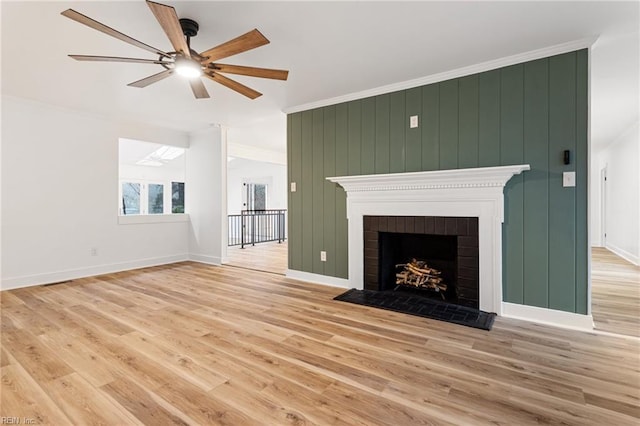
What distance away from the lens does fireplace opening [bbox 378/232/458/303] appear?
11.8ft

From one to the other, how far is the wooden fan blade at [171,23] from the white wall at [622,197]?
7137mm

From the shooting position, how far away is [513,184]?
3.00 m

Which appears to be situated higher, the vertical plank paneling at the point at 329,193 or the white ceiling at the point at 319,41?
the white ceiling at the point at 319,41

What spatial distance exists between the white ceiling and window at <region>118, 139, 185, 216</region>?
5780 millimetres

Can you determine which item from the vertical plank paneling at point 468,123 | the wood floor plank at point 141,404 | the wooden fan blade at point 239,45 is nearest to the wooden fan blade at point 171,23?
the wooden fan blade at point 239,45

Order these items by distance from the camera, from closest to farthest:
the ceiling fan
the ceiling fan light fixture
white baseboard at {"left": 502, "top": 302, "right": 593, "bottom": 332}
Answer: the ceiling fan, the ceiling fan light fixture, white baseboard at {"left": 502, "top": 302, "right": 593, "bottom": 332}

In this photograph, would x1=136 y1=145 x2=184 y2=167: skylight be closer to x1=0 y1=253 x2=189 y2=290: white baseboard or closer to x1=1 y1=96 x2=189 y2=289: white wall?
x1=1 y1=96 x2=189 y2=289: white wall

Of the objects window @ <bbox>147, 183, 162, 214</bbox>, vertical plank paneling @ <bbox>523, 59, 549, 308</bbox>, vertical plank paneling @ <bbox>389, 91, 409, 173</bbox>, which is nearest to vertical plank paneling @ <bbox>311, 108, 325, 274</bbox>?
vertical plank paneling @ <bbox>389, 91, 409, 173</bbox>

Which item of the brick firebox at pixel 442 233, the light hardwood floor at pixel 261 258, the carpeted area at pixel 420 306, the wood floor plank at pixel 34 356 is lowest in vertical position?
the wood floor plank at pixel 34 356

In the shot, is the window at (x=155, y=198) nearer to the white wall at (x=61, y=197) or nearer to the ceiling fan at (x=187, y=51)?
the white wall at (x=61, y=197)

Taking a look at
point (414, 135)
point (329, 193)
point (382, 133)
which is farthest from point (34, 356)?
point (414, 135)

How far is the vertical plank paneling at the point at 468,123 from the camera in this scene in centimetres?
321

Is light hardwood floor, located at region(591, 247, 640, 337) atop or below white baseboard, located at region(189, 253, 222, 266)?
below

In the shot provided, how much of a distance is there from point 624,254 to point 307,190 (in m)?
6.46
